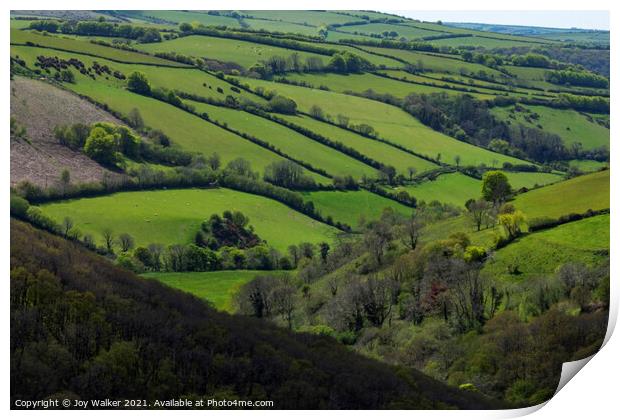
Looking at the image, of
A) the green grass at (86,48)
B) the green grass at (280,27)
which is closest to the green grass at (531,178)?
the green grass at (280,27)

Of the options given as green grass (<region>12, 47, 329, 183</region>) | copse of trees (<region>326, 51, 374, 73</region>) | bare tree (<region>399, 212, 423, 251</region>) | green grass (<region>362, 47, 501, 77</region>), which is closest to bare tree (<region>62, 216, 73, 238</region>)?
bare tree (<region>399, 212, 423, 251</region>)

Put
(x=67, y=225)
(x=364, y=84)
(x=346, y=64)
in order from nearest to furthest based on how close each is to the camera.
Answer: (x=67, y=225) < (x=364, y=84) < (x=346, y=64)

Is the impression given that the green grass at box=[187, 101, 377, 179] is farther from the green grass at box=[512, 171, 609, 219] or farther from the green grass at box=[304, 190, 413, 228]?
the green grass at box=[512, 171, 609, 219]

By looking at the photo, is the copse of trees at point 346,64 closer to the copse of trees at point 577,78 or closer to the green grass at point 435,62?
the green grass at point 435,62

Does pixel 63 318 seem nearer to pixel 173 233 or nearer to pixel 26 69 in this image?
pixel 173 233

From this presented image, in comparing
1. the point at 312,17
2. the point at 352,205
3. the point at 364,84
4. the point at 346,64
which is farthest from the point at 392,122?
the point at 312,17

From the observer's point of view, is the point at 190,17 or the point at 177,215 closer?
the point at 177,215

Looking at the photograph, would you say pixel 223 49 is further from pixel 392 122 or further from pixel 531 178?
pixel 531 178
